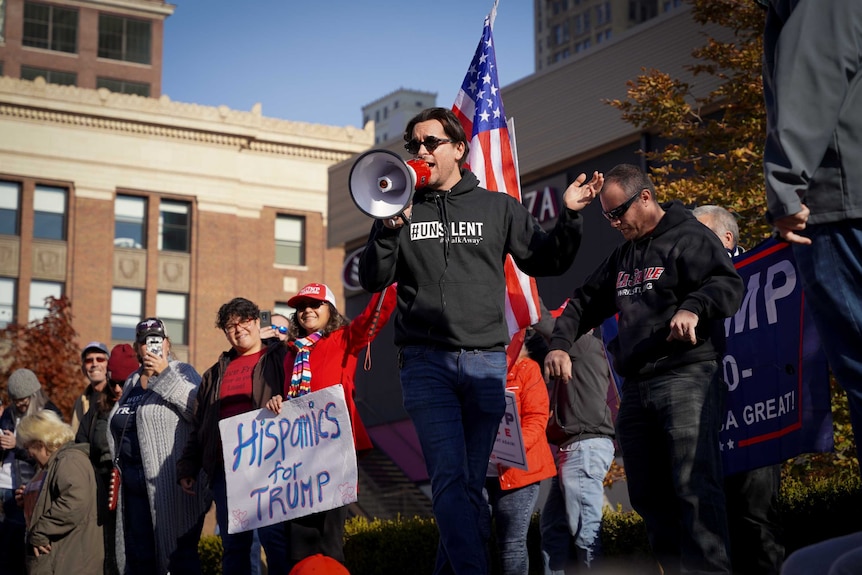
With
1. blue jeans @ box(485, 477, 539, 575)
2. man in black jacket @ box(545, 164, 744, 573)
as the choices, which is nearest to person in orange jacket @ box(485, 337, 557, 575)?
blue jeans @ box(485, 477, 539, 575)

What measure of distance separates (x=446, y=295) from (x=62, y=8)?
61.6 meters

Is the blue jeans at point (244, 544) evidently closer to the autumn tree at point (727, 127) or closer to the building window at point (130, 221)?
the autumn tree at point (727, 127)

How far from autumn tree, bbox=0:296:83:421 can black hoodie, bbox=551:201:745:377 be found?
27576 millimetres

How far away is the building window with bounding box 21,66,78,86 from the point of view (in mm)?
60844

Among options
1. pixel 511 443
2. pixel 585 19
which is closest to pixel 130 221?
pixel 511 443

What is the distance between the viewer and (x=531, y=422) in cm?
823

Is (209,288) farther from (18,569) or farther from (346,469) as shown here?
(346,469)

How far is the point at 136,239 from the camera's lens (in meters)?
48.1

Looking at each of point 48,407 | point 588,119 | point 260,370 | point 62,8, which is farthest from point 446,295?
point 62,8

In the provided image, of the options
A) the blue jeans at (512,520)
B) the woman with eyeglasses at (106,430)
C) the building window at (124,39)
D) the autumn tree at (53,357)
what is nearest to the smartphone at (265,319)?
the woman with eyeglasses at (106,430)

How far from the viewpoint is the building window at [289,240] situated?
4978 cm

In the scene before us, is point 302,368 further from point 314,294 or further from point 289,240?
point 289,240

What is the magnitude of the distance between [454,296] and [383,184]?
0.64 m

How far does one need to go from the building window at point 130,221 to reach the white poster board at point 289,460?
40.9 m
